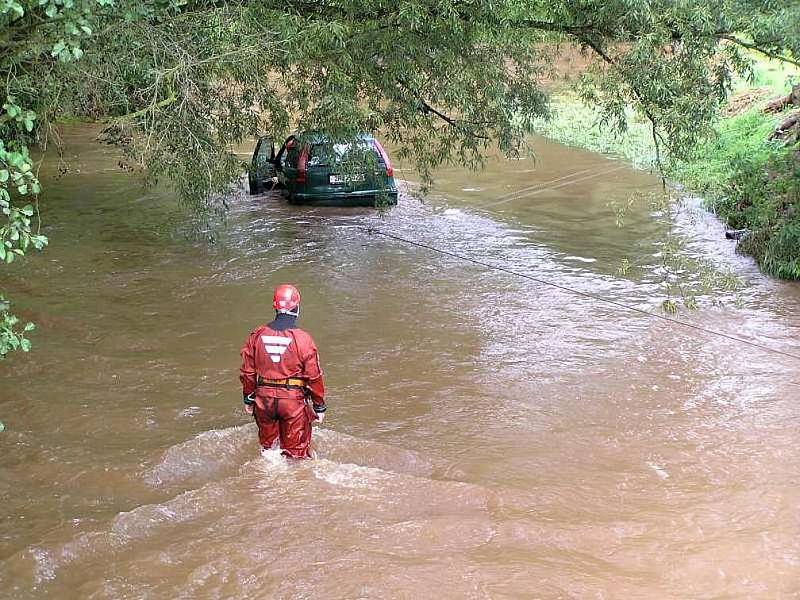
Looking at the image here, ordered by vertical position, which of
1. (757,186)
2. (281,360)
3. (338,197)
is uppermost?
(338,197)

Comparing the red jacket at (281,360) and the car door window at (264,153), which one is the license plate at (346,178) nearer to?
the car door window at (264,153)

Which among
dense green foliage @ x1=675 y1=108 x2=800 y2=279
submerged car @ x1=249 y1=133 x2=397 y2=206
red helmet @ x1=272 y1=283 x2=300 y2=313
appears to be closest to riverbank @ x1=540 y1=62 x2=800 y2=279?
dense green foliage @ x1=675 y1=108 x2=800 y2=279

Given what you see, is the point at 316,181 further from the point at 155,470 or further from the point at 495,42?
the point at 155,470

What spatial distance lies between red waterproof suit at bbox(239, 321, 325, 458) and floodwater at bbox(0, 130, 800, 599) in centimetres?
32

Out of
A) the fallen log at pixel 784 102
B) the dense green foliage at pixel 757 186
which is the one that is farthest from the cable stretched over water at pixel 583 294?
the fallen log at pixel 784 102

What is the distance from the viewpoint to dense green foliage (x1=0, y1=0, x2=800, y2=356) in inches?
318

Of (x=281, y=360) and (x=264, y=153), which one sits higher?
(x=264, y=153)

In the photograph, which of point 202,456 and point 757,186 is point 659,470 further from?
point 757,186

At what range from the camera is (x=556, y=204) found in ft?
57.1

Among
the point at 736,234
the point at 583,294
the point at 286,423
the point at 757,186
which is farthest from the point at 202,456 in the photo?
the point at 757,186

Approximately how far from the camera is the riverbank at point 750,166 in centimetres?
1293

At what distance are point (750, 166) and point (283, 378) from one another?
12360mm

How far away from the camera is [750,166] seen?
52.9ft

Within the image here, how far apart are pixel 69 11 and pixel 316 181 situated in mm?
10799
